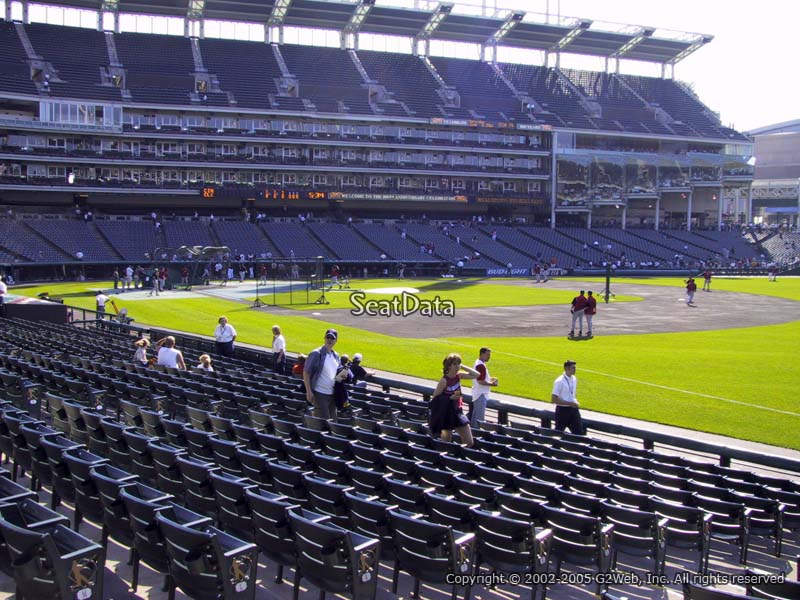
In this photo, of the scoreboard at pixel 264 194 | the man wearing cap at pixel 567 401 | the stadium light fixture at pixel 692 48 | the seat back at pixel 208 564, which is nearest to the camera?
the seat back at pixel 208 564

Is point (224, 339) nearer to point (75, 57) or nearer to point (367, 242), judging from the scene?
point (367, 242)

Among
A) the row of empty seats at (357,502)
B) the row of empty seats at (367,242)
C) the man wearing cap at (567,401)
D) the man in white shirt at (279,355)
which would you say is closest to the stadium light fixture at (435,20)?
the row of empty seats at (367,242)

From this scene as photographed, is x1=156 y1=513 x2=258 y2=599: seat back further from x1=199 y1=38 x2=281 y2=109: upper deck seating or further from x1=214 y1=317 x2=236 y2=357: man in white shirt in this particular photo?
x1=199 y1=38 x2=281 y2=109: upper deck seating

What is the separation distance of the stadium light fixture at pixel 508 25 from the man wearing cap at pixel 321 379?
297ft

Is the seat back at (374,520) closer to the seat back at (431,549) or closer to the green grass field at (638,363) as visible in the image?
the seat back at (431,549)

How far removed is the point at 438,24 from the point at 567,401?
291ft

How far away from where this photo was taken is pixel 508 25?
3775 inches

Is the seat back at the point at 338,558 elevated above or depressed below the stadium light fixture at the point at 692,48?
below

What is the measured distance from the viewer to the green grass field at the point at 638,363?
60.0 ft

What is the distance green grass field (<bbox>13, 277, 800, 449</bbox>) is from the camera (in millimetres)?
18281

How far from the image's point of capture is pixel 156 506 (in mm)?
6688

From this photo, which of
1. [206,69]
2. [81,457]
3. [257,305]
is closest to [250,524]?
[81,457]

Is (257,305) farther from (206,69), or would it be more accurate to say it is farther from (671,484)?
(206,69)

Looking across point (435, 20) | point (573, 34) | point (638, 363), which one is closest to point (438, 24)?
point (435, 20)
